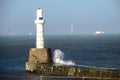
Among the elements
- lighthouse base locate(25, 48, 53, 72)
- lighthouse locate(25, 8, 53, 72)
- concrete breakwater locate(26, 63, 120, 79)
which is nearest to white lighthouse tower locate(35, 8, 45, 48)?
lighthouse locate(25, 8, 53, 72)

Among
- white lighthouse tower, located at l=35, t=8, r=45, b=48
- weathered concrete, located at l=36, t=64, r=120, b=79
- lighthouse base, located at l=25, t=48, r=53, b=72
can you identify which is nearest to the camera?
weathered concrete, located at l=36, t=64, r=120, b=79

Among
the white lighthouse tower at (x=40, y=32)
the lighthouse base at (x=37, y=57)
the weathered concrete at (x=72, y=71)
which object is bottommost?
the weathered concrete at (x=72, y=71)

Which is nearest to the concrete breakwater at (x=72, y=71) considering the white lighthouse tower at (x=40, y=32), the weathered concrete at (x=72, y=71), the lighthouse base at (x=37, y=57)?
the weathered concrete at (x=72, y=71)

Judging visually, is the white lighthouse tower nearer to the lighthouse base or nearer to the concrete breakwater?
the lighthouse base

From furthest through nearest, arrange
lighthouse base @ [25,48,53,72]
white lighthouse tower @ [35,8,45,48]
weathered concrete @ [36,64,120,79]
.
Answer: white lighthouse tower @ [35,8,45,48], lighthouse base @ [25,48,53,72], weathered concrete @ [36,64,120,79]

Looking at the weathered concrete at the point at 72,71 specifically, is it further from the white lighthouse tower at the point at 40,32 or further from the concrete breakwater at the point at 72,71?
the white lighthouse tower at the point at 40,32

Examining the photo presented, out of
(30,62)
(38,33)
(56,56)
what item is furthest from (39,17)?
(56,56)

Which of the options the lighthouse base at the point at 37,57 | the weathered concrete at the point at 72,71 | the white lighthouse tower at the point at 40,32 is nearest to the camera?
the weathered concrete at the point at 72,71

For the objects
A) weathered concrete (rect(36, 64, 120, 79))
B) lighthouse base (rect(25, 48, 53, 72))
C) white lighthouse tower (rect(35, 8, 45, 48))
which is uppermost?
white lighthouse tower (rect(35, 8, 45, 48))

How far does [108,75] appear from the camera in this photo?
1587 inches

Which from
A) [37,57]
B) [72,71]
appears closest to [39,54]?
[37,57]

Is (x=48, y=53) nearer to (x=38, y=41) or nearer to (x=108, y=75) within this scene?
(x=38, y=41)

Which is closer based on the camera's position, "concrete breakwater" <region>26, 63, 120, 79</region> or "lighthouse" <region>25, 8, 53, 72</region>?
"concrete breakwater" <region>26, 63, 120, 79</region>

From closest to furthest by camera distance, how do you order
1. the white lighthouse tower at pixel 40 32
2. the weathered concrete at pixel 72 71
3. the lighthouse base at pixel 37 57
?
the weathered concrete at pixel 72 71, the lighthouse base at pixel 37 57, the white lighthouse tower at pixel 40 32
